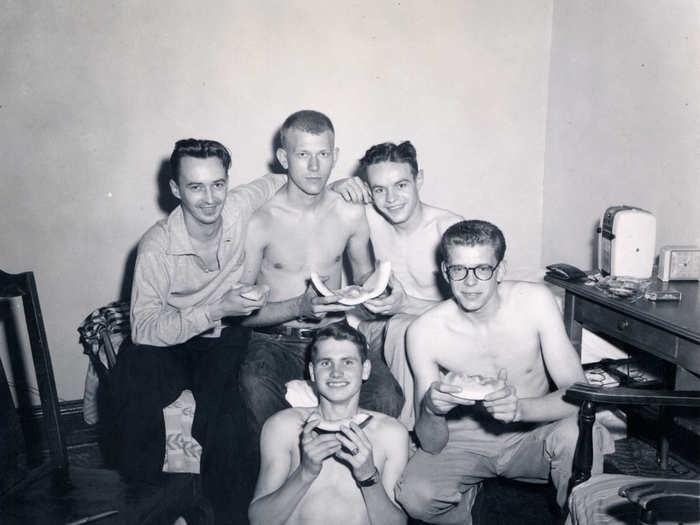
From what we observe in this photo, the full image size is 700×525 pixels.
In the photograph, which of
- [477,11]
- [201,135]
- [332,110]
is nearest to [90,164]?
[201,135]

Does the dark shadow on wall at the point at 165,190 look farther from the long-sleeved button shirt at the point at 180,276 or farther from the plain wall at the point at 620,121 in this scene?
the plain wall at the point at 620,121

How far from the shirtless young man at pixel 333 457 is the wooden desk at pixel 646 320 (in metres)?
1.17

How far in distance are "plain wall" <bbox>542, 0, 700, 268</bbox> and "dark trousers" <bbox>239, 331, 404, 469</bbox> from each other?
1875 mm

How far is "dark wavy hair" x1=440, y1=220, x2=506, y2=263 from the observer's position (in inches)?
96.7

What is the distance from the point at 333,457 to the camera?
2.42 m

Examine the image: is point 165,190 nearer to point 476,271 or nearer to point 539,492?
point 476,271

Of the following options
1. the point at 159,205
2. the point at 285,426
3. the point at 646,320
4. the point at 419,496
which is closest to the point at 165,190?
the point at 159,205

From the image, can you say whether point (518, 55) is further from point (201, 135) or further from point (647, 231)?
point (201, 135)

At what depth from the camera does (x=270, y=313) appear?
10.3 feet

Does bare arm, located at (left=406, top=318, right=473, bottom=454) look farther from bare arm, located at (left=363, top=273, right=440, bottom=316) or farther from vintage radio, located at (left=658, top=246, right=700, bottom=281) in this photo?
vintage radio, located at (left=658, top=246, right=700, bottom=281)

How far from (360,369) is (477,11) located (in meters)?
3.17

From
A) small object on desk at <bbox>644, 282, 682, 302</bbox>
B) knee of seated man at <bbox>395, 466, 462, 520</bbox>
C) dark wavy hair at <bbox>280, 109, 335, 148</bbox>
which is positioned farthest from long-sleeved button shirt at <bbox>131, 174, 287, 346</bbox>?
small object on desk at <bbox>644, 282, 682, 302</bbox>

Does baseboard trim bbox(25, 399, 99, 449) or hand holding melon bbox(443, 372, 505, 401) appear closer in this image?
hand holding melon bbox(443, 372, 505, 401)

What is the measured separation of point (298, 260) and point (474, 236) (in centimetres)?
120
